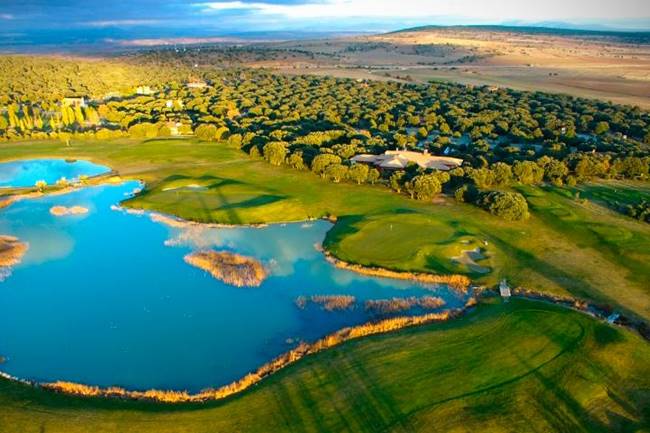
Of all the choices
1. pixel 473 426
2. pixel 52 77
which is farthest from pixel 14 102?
pixel 473 426

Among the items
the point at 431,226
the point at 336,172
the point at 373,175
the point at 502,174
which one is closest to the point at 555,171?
the point at 502,174

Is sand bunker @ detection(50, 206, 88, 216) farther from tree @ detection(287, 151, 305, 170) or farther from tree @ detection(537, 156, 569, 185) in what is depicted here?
tree @ detection(537, 156, 569, 185)

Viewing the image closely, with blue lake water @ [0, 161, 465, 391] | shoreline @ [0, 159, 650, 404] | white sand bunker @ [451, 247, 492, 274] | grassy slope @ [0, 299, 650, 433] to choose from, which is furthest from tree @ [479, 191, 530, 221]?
grassy slope @ [0, 299, 650, 433]

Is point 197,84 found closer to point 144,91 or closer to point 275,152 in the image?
point 144,91

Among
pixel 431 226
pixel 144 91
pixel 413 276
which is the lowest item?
pixel 413 276

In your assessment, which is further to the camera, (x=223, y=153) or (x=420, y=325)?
(x=223, y=153)

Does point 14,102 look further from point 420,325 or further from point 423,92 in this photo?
point 420,325

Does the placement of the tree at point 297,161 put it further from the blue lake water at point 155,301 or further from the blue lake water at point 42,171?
the blue lake water at point 42,171
